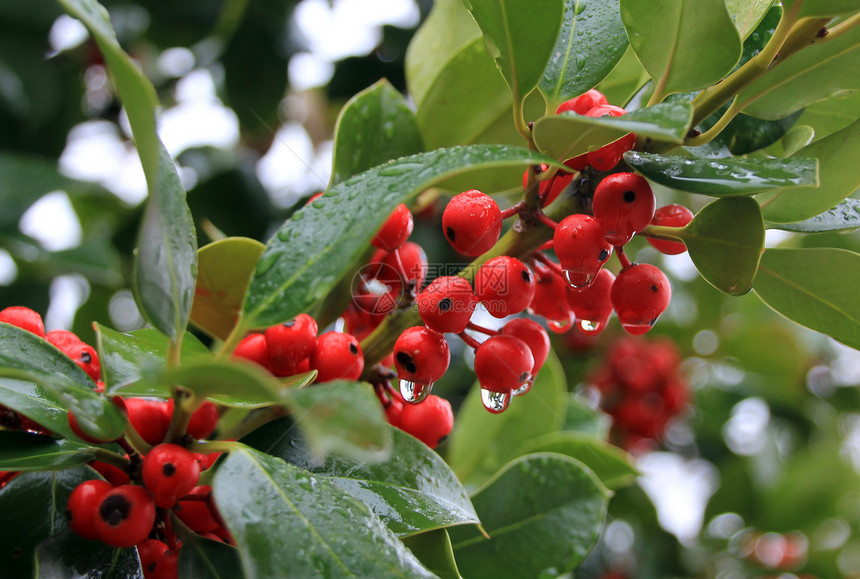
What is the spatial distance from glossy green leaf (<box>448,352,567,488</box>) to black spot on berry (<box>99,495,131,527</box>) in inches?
35.1

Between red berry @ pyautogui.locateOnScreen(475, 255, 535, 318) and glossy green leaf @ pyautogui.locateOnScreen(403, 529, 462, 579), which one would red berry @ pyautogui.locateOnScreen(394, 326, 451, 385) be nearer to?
red berry @ pyautogui.locateOnScreen(475, 255, 535, 318)

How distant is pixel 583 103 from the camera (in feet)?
2.88

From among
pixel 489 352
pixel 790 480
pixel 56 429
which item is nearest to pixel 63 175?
pixel 56 429

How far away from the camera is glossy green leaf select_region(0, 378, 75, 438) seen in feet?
2.39

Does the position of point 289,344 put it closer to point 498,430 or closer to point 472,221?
point 472,221

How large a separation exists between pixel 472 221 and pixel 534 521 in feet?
1.62

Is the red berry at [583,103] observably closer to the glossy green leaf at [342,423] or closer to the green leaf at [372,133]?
the green leaf at [372,133]

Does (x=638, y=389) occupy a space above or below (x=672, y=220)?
below

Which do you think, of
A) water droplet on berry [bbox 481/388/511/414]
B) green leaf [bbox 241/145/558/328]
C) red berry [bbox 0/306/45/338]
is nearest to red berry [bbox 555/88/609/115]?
green leaf [bbox 241/145/558/328]

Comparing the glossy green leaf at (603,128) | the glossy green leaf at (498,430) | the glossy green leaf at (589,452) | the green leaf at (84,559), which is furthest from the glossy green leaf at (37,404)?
the glossy green leaf at (498,430)

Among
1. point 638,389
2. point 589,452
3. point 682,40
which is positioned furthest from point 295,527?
point 638,389

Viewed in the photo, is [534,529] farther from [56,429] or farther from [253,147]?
[253,147]

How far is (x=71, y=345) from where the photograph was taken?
935mm

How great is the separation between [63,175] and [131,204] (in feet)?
1.50
